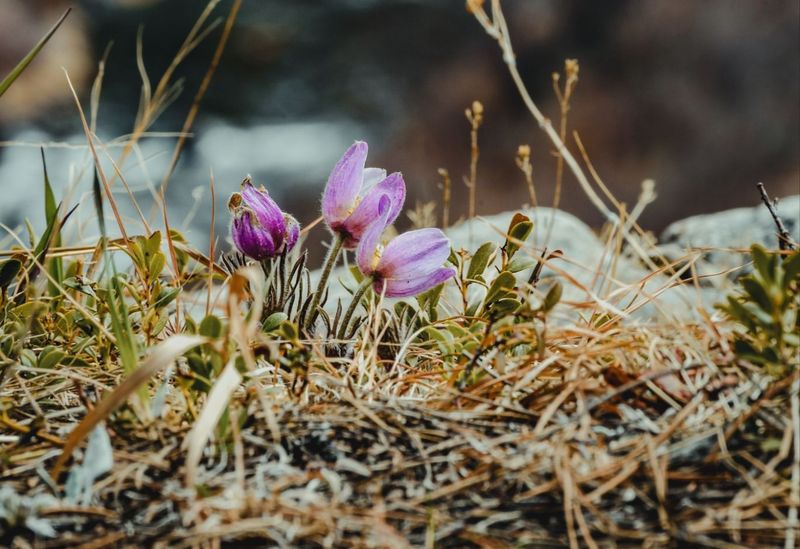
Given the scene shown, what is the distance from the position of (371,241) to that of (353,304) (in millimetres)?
100

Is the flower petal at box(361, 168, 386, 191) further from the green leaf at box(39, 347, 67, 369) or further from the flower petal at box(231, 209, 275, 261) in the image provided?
the green leaf at box(39, 347, 67, 369)

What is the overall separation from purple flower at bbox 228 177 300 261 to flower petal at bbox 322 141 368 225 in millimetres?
56

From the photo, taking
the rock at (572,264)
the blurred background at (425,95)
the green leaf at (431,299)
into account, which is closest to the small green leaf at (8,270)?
the green leaf at (431,299)

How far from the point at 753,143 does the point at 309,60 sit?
3.19m

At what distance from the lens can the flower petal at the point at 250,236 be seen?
2.63 feet

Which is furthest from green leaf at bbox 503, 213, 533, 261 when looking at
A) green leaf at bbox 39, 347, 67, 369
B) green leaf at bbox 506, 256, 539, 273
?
green leaf at bbox 39, 347, 67, 369

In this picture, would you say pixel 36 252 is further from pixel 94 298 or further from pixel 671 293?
pixel 671 293

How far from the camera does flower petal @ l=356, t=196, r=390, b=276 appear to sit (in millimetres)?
759

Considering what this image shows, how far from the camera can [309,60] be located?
5.19 m

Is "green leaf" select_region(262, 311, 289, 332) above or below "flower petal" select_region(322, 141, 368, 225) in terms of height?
below

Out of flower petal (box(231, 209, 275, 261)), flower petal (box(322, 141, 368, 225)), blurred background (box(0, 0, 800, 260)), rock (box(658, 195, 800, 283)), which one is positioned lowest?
flower petal (box(231, 209, 275, 261))

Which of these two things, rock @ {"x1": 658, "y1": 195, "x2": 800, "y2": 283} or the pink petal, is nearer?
the pink petal

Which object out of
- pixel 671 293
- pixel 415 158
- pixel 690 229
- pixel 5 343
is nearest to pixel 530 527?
pixel 5 343

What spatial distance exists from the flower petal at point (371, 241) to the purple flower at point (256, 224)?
0.11 m
